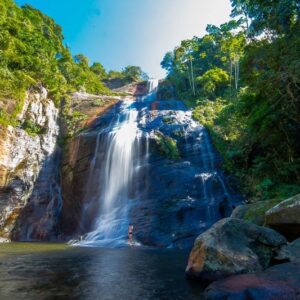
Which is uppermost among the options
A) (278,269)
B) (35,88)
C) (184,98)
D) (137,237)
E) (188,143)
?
(184,98)

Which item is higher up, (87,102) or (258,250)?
(87,102)

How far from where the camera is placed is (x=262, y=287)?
416 cm

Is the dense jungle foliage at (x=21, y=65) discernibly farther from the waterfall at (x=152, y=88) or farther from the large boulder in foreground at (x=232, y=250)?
the large boulder in foreground at (x=232, y=250)

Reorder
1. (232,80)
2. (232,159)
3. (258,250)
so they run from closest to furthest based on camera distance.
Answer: (258,250) < (232,159) < (232,80)

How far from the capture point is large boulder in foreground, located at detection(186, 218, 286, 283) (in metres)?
5.75

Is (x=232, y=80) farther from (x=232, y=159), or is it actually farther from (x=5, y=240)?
(x=5, y=240)

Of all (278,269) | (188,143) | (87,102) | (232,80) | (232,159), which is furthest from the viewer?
(232,80)

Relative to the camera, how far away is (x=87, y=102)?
28.0 metres

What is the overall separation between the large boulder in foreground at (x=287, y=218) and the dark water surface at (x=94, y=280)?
96.8 inches

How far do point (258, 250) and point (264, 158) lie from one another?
9.91 metres

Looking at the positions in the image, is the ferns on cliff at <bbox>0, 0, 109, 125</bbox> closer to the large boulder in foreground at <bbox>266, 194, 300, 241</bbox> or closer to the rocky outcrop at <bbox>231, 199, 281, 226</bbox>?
the rocky outcrop at <bbox>231, 199, 281, 226</bbox>

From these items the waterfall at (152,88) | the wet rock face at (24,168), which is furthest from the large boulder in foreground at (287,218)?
the waterfall at (152,88)

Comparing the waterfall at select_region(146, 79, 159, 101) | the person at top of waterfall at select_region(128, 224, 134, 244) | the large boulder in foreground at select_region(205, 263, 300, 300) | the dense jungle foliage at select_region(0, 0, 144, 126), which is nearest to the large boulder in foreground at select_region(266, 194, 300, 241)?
the large boulder in foreground at select_region(205, 263, 300, 300)

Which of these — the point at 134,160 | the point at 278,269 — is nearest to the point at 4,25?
the point at 134,160
